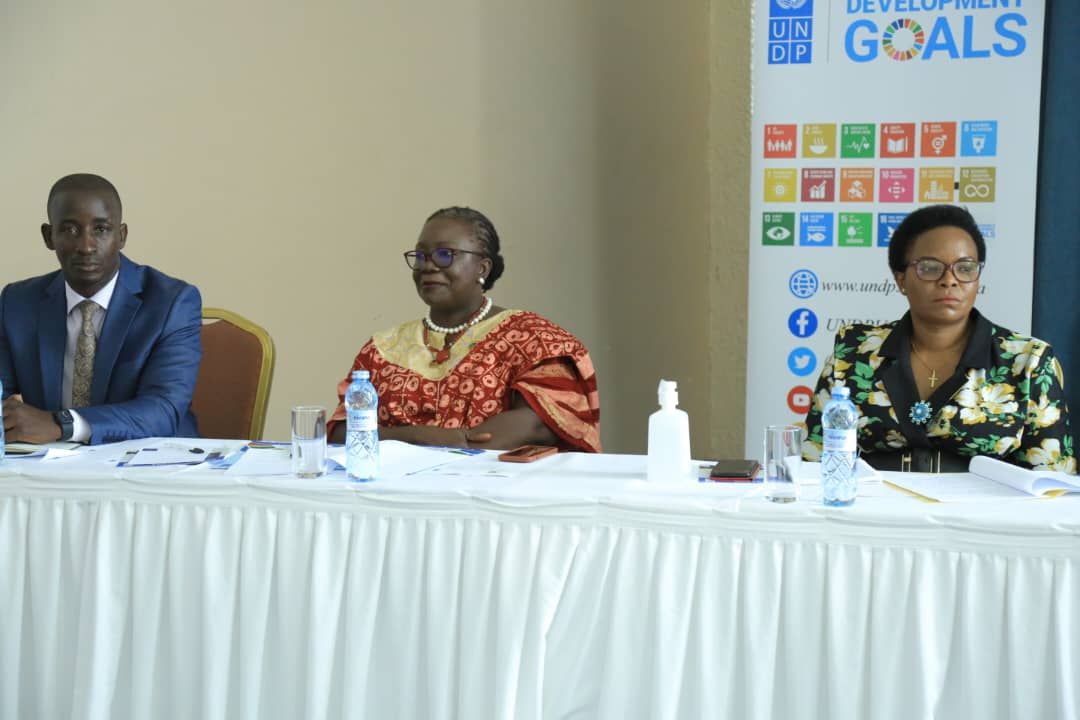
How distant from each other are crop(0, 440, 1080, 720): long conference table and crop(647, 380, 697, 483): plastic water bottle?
0.24ft

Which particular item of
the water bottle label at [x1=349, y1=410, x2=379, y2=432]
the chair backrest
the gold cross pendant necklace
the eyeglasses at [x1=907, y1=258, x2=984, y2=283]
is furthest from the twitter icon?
the water bottle label at [x1=349, y1=410, x2=379, y2=432]

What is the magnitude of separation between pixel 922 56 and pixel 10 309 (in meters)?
2.86

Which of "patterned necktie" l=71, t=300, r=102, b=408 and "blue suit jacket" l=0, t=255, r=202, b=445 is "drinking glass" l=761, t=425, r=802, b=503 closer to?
"blue suit jacket" l=0, t=255, r=202, b=445

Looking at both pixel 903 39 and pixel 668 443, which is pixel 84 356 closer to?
pixel 668 443

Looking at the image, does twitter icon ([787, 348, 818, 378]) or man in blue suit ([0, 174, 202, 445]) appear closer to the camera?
man in blue suit ([0, 174, 202, 445])

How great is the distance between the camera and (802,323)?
12.5 feet

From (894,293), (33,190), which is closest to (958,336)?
(894,293)

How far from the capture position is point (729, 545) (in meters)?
1.86

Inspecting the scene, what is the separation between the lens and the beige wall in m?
4.70

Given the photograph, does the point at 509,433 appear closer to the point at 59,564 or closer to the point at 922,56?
the point at 59,564

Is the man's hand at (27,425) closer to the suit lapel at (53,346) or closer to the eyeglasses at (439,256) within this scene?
the suit lapel at (53,346)

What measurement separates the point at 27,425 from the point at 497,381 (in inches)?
46.0

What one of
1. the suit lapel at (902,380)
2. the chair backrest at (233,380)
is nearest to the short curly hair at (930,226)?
the suit lapel at (902,380)

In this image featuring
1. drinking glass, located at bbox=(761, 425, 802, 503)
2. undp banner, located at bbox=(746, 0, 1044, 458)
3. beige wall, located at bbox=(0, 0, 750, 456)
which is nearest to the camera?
drinking glass, located at bbox=(761, 425, 802, 503)
